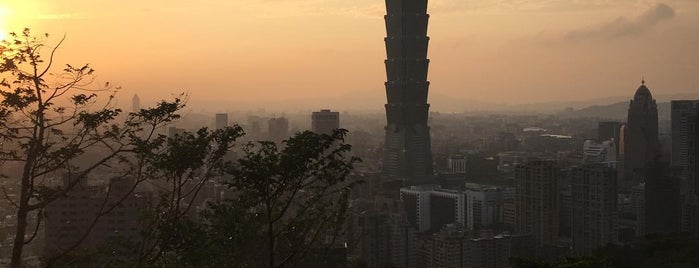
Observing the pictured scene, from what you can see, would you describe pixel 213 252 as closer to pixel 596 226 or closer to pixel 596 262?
pixel 596 262

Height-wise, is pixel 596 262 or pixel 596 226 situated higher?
pixel 596 262

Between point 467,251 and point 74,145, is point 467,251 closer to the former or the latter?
point 467,251

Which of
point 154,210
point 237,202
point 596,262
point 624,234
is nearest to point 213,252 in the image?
point 237,202

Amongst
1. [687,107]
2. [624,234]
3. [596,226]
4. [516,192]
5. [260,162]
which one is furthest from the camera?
[687,107]

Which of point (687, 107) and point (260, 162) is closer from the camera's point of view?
point (260, 162)

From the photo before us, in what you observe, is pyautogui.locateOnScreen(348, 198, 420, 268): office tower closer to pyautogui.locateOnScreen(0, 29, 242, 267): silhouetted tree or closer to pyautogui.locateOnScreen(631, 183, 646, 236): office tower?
pyautogui.locateOnScreen(631, 183, 646, 236): office tower
